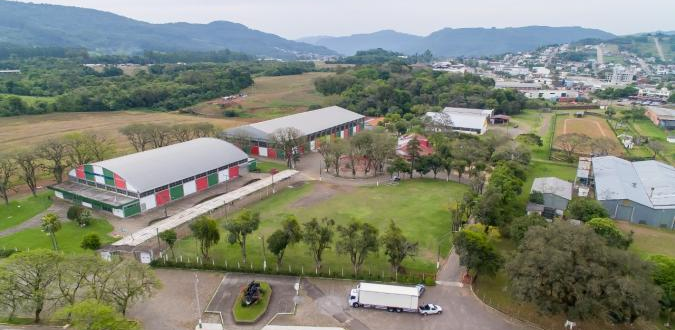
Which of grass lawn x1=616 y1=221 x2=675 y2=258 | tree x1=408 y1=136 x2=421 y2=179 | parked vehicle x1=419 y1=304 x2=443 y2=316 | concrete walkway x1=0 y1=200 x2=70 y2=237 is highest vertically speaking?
tree x1=408 y1=136 x2=421 y2=179

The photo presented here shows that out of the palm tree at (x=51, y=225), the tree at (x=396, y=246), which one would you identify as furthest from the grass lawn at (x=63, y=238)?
the tree at (x=396, y=246)

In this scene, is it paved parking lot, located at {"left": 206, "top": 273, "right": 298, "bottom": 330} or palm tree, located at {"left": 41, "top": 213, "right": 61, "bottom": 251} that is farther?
palm tree, located at {"left": 41, "top": 213, "right": 61, "bottom": 251}

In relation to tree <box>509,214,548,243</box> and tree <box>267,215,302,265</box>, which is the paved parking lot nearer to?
tree <box>267,215,302,265</box>

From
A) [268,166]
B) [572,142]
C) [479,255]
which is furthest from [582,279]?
[572,142]

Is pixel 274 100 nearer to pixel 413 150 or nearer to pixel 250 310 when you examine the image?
pixel 413 150

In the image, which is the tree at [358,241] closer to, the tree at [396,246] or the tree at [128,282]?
the tree at [396,246]

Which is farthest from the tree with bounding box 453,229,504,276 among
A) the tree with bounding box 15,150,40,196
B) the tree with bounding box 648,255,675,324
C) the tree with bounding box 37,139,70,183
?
the tree with bounding box 15,150,40,196
